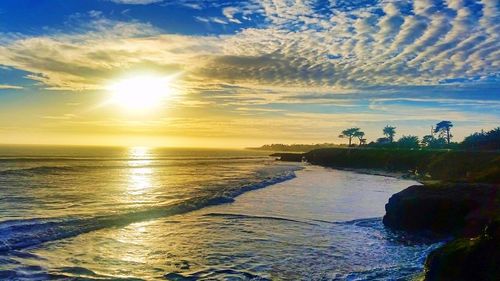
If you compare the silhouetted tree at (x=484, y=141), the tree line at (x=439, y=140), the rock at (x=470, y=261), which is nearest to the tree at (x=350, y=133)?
the tree line at (x=439, y=140)

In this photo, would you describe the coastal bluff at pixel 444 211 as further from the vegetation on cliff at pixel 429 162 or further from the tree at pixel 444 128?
the tree at pixel 444 128

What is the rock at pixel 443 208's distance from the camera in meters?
18.1

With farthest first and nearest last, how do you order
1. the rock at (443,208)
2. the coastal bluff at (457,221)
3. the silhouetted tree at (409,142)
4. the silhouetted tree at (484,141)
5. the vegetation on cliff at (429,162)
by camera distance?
the silhouetted tree at (409,142)
the silhouetted tree at (484,141)
the vegetation on cliff at (429,162)
the rock at (443,208)
the coastal bluff at (457,221)

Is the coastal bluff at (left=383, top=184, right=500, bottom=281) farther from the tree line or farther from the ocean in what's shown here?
the tree line

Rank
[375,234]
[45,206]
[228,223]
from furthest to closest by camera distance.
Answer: [45,206] → [228,223] → [375,234]

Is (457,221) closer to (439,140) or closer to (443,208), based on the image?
(443,208)

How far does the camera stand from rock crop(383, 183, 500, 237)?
59.4 feet

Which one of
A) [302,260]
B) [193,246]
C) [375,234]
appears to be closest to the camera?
[302,260]

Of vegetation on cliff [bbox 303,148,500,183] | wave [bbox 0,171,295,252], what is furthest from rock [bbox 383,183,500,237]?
wave [bbox 0,171,295,252]

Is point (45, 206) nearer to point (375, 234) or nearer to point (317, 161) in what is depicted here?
point (375, 234)

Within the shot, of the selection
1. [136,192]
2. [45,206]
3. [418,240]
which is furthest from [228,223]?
[136,192]

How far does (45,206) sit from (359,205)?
20.8 meters

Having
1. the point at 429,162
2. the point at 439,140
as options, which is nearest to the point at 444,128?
the point at 439,140

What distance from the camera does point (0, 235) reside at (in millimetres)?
17812
